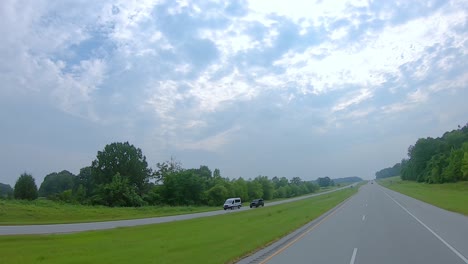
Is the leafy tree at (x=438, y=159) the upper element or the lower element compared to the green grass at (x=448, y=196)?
upper

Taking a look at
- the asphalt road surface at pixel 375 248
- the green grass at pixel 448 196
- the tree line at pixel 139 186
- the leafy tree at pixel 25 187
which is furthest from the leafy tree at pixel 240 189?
the asphalt road surface at pixel 375 248

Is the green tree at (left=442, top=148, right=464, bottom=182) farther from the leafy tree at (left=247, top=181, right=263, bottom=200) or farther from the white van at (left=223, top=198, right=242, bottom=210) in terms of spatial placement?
the white van at (left=223, top=198, right=242, bottom=210)

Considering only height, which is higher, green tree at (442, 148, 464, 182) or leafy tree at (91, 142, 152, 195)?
leafy tree at (91, 142, 152, 195)

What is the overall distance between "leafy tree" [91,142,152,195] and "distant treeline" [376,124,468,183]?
7057 cm

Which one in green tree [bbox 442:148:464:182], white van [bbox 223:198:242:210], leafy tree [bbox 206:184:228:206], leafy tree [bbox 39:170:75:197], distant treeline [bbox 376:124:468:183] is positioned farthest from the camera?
leafy tree [bbox 39:170:75:197]

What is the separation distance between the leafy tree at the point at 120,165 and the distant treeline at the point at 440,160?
70.6 metres

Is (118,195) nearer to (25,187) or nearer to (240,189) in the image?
(25,187)

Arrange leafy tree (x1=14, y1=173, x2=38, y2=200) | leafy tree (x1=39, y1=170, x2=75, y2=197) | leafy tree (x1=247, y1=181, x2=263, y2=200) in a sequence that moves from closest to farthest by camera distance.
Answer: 1. leafy tree (x1=14, y1=173, x2=38, y2=200)
2. leafy tree (x1=247, y1=181, x2=263, y2=200)
3. leafy tree (x1=39, y1=170, x2=75, y2=197)

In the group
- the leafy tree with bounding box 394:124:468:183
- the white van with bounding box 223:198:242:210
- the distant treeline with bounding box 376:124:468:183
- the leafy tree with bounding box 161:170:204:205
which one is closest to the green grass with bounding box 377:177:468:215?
the distant treeline with bounding box 376:124:468:183

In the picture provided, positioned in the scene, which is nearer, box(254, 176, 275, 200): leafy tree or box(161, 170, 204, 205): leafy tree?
box(161, 170, 204, 205): leafy tree

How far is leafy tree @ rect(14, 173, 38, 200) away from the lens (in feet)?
267

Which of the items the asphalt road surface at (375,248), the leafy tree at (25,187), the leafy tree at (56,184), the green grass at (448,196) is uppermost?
the leafy tree at (56,184)

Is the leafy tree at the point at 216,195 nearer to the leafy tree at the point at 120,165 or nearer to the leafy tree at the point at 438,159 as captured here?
the leafy tree at the point at 120,165

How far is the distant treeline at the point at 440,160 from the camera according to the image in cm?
10544
